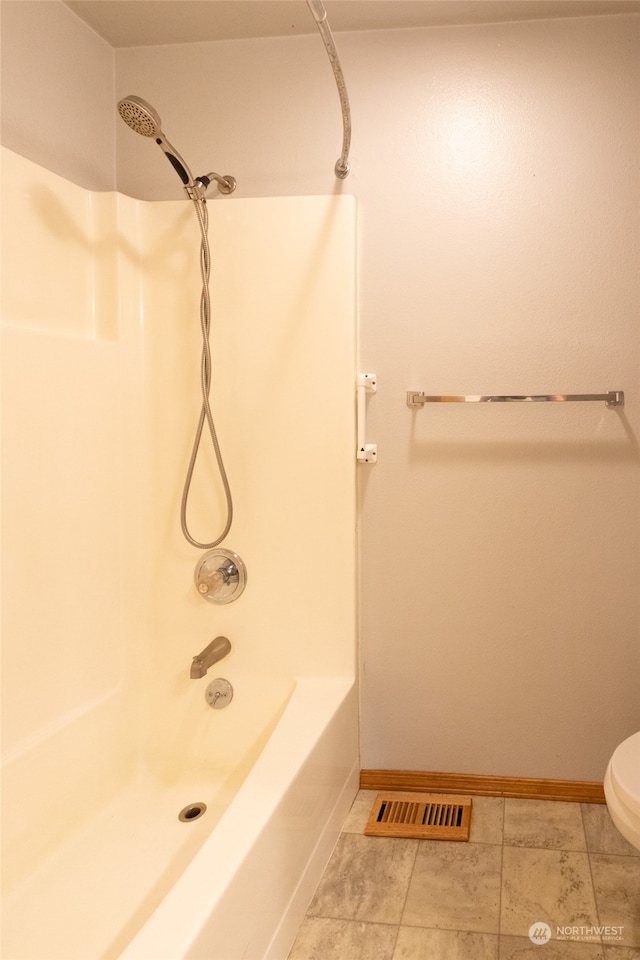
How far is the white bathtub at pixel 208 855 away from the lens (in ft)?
4.02

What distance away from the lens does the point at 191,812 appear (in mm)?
1881

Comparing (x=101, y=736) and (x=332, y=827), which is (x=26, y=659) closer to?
(x=101, y=736)

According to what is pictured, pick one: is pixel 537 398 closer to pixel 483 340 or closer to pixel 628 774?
pixel 483 340

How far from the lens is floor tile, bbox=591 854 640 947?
5.20 feet

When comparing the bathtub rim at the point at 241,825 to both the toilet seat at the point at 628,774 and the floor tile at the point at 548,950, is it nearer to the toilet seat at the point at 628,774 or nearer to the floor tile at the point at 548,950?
the floor tile at the point at 548,950

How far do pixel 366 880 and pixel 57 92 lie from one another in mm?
2217

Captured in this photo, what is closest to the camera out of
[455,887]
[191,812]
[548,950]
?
[548,950]

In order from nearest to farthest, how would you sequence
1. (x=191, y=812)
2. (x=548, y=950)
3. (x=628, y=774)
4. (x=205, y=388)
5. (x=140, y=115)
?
(x=628, y=774) → (x=548, y=950) → (x=140, y=115) → (x=191, y=812) → (x=205, y=388)

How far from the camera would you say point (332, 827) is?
6.28 feet

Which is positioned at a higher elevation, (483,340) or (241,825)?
(483,340)

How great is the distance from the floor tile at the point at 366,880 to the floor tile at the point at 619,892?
0.46 metres

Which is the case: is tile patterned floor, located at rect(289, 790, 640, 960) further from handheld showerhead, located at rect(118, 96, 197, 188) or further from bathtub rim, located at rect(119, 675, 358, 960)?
handheld showerhead, located at rect(118, 96, 197, 188)

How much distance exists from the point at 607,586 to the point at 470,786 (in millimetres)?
735

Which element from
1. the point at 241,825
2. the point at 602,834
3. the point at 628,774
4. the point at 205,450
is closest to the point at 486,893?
the point at 602,834
